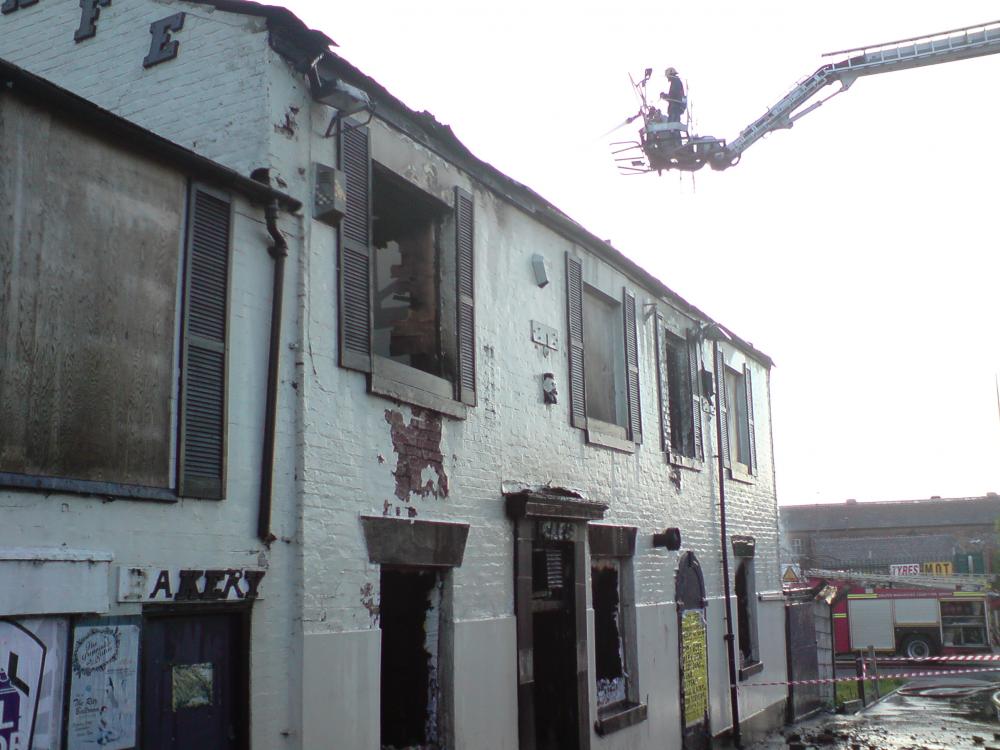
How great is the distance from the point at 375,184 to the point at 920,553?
59401 mm

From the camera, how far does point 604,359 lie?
13.2 metres

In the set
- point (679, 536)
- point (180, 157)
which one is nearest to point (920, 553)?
point (679, 536)

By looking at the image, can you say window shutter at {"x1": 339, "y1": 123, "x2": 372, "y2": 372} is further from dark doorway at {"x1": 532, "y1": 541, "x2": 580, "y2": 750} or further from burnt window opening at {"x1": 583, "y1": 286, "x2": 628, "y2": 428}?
burnt window opening at {"x1": 583, "y1": 286, "x2": 628, "y2": 428}

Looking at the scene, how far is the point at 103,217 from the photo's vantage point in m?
6.36

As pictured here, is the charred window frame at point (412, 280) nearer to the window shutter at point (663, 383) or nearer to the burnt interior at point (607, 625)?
the burnt interior at point (607, 625)

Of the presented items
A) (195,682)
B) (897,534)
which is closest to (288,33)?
(195,682)

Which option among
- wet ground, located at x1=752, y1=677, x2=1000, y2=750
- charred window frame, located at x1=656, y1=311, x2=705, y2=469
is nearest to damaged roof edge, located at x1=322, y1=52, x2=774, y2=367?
charred window frame, located at x1=656, y1=311, x2=705, y2=469

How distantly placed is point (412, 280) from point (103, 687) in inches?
189

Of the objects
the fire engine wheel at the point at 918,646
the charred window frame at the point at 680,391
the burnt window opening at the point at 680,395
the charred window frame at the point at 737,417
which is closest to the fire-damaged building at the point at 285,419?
the charred window frame at the point at 680,391

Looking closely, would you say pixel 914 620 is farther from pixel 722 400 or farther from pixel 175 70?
pixel 175 70

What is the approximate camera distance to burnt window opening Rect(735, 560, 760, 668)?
57.2 ft

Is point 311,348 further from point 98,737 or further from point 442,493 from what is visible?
point 98,737

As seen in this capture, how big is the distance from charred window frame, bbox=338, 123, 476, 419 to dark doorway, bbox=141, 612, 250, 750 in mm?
2325

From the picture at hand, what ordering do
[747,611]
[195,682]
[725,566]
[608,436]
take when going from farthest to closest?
1. [747,611]
2. [725,566]
3. [608,436]
4. [195,682]
